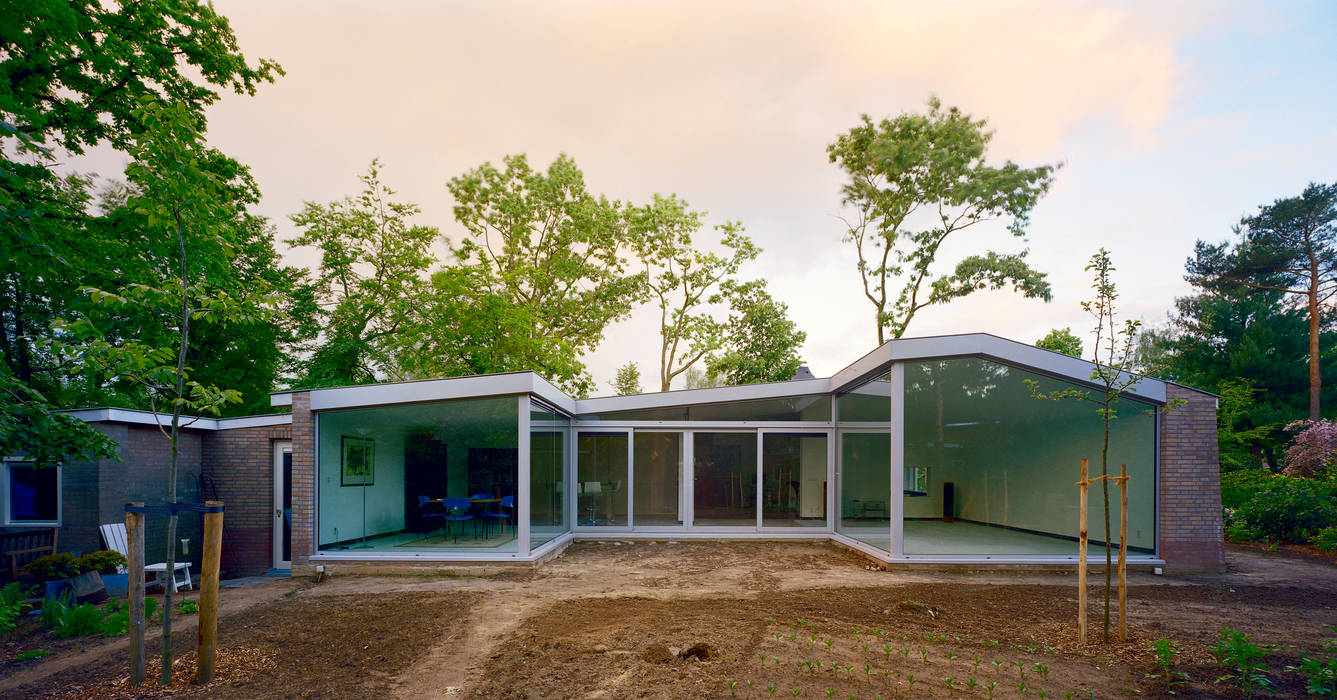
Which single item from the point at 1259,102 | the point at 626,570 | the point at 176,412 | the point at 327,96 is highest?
the point at 327,96

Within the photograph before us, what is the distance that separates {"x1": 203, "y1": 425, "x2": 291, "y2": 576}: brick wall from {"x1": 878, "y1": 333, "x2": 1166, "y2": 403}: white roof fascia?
9510 millimetres

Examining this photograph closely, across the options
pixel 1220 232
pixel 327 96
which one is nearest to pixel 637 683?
pixel 327 96

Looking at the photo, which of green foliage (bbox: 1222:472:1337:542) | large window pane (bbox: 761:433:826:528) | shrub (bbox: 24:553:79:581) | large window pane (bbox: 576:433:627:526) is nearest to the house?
large window pane (bbox: 761:433:826:528)

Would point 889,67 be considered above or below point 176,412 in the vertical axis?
above

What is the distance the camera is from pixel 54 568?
282 inches

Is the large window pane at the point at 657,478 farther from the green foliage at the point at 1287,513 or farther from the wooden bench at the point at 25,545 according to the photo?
the green foliage at the point at 1287,513

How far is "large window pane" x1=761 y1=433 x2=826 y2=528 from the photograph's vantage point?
39.7 ft

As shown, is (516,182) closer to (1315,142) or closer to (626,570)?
(626,570)

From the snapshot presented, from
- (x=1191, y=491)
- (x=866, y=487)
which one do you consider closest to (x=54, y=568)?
(x=866, y=487)

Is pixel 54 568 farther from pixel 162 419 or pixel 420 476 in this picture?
pixel 420 476

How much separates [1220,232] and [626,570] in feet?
74.9

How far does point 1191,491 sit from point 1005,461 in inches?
88.9

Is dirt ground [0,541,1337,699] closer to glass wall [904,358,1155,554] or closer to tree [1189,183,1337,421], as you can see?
glass wall [904,358,1155,554]

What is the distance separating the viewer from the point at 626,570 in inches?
355
